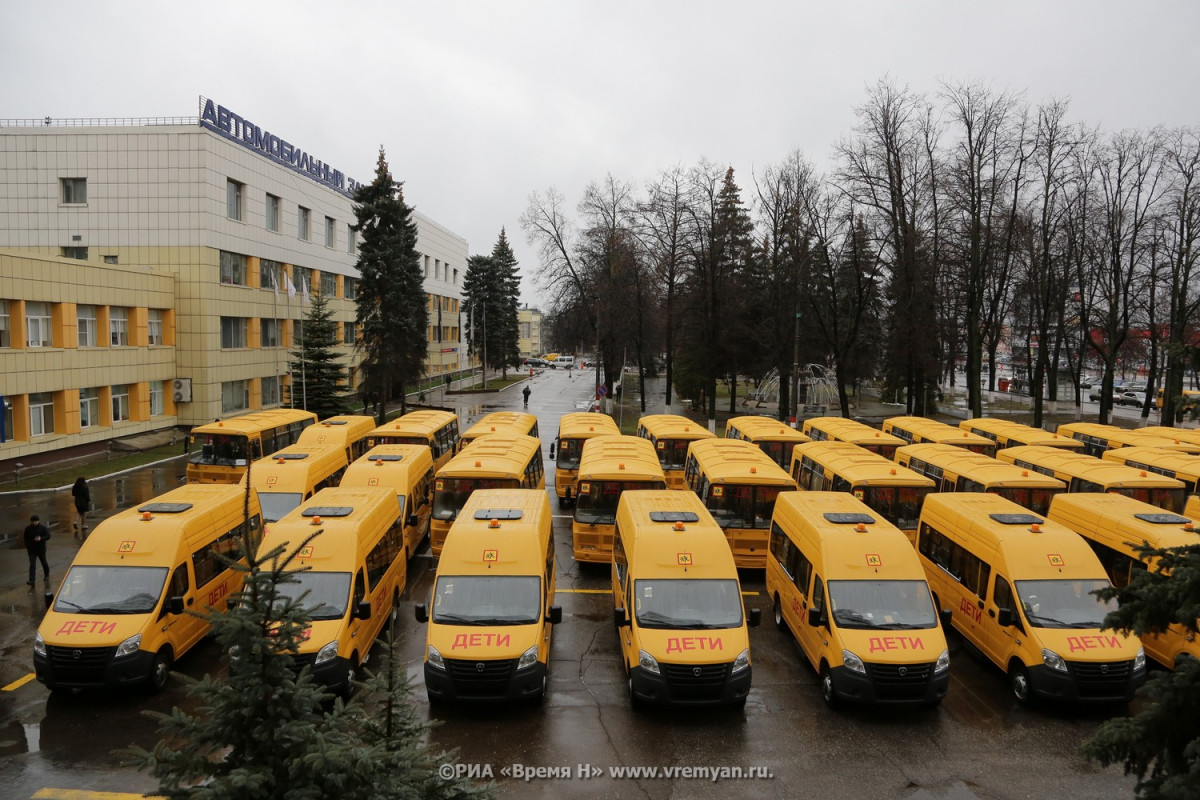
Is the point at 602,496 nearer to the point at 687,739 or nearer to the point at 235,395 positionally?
the point at 687,739

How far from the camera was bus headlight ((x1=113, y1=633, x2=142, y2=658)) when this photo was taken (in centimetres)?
1022

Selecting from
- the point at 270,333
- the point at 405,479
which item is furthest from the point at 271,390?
the point at 405,479

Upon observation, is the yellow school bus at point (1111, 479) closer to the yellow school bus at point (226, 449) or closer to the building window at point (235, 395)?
the yellow school bus at point (226, 449)

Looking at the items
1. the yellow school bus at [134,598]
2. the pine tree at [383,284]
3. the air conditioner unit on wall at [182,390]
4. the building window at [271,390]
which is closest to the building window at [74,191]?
the air conditioner unit on wall at [182,390]

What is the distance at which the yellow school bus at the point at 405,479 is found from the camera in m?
16.8

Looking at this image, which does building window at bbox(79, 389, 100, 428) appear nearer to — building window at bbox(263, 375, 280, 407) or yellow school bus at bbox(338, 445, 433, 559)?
building window at bbox(263, 375, 280, 407)

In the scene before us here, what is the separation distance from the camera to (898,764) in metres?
9.15

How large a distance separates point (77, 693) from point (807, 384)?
4440cm

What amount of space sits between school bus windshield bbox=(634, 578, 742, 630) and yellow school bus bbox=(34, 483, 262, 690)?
550cm

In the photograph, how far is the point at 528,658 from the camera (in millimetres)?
9977

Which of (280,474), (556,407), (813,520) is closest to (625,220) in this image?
(556,407)

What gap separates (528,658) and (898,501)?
386 inches

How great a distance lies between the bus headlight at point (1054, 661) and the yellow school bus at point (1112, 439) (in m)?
15.6

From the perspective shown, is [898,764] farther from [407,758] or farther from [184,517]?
[184,517]
